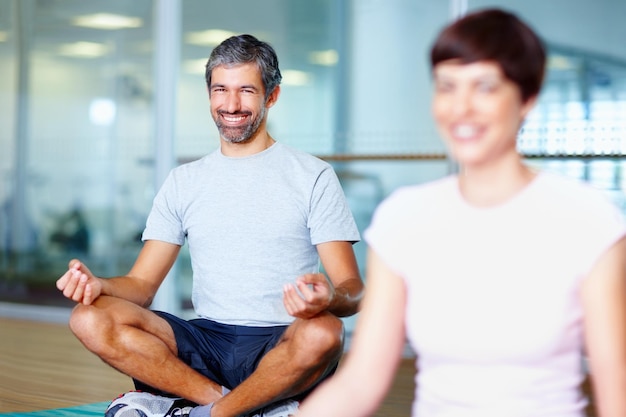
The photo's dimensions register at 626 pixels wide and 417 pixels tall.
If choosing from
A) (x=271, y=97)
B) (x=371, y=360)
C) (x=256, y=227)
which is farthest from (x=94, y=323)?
(x=371, y=360)

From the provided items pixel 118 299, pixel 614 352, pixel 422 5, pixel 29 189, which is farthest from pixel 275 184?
pixel 29 189

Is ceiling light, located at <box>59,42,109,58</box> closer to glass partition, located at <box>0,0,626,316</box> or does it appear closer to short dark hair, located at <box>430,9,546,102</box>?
glass partition, located at <box>0,0,626,316</box>

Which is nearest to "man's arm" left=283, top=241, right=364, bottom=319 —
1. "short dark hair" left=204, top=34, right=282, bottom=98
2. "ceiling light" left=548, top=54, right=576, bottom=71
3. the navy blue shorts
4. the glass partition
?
the navy blue shorts

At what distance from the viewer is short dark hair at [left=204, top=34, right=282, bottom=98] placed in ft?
8.53

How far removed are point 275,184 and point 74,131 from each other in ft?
11.2

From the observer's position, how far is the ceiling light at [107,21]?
548cm

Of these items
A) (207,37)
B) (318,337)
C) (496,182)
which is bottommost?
(318,337)

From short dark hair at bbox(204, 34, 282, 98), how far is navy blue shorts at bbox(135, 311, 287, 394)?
1.98 feet

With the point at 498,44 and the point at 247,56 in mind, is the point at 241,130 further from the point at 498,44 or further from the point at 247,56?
the point at 498,44

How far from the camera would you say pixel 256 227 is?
257 cm

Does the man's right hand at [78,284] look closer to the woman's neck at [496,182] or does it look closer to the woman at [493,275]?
the woman at [493,275]

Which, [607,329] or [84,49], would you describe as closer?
[607,329]

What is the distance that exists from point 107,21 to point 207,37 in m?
0.75

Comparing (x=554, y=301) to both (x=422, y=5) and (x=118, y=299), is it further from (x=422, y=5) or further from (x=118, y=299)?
(x=422, y=5)
